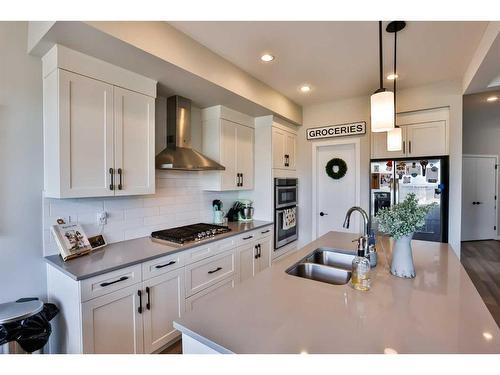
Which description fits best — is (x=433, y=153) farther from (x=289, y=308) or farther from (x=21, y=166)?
(x=21, y=166)

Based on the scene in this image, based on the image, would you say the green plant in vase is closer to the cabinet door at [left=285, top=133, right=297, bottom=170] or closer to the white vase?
the white vase

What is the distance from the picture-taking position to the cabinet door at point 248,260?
9.39ft

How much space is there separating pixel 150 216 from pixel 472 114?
6526mm

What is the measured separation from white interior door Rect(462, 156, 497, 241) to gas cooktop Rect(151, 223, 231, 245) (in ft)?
19.5

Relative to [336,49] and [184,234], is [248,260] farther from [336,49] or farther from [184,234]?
[336,49]

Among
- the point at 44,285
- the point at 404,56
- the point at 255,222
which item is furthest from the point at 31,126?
the point at 404,56

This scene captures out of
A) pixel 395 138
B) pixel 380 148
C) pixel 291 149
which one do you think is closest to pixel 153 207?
pixel 291 149

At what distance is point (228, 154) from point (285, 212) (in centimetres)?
122

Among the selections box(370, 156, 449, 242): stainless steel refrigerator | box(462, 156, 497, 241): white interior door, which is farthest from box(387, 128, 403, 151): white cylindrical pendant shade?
box(462, 156, 497, 241): white interior door

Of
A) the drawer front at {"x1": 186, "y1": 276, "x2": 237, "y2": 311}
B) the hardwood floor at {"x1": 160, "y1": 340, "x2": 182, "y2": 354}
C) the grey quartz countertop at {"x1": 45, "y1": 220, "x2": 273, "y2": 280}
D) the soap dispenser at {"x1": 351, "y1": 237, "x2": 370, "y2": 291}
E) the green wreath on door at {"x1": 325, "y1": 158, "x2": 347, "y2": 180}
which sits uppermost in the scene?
the green wreath on door at {"x1": 325, "y1": 158, "x2": 347, "y2": 180}

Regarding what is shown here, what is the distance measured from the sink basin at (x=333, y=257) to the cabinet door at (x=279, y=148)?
169 cm

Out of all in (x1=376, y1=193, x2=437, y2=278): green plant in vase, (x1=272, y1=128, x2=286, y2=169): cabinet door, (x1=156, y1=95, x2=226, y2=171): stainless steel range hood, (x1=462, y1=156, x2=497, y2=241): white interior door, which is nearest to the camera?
(x1=376, y1=193, x2=437, y2=278): green plant in vase

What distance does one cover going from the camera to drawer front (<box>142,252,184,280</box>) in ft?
6.25

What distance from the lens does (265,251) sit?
3.29 meters
